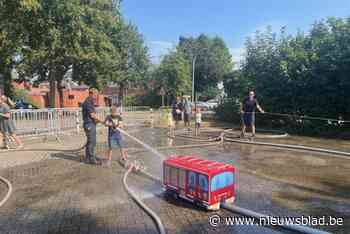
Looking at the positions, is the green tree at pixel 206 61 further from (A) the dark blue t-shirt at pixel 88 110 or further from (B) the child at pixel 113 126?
(B) the child at pixel 113 126

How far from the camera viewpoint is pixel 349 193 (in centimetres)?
548

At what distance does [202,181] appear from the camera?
453 cm

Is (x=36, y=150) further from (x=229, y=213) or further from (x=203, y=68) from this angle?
(x=203, y=68)

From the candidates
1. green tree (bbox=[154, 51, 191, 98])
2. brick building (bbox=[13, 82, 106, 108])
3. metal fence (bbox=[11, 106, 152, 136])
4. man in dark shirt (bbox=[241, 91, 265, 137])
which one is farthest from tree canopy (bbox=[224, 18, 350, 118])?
brick building (bbox=[13, 82, 106, 108])

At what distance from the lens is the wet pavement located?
167 inches

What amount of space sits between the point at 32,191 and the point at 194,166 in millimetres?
3373

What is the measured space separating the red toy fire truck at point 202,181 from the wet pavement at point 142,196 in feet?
0.71

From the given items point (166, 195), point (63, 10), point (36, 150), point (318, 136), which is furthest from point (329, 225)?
point (63, 10)

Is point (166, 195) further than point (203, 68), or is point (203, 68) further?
point (203, 68)

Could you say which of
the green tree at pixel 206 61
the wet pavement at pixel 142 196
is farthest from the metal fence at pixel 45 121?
the green tree at pixel 206 61

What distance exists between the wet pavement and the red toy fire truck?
0.22m

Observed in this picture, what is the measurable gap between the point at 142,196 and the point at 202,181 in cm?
139

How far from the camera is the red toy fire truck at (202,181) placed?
448 centimetres

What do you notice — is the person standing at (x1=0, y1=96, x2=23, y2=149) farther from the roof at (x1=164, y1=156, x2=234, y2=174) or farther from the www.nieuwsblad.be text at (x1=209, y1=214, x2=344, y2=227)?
the www.nieuwsblad.be text at (x1=209, y1=214, x2=344, y2=227)
